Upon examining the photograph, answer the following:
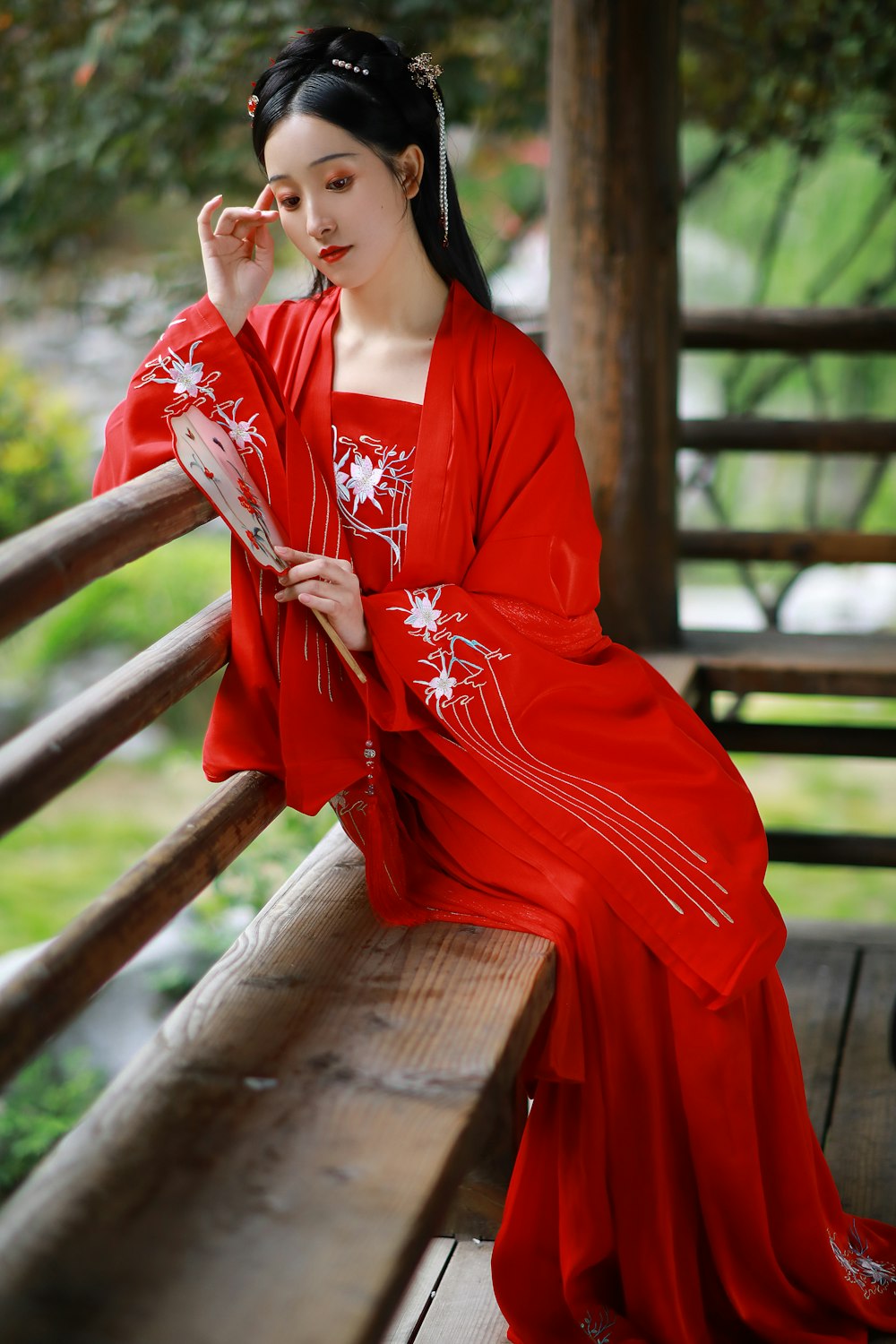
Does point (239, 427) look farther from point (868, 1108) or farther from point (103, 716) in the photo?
point (868, 1108)

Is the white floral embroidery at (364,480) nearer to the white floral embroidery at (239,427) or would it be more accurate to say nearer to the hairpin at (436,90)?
the white floral embroidery at (239,427)

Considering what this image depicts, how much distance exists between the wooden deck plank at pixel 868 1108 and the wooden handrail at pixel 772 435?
1.26m

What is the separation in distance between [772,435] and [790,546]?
0.28 meters

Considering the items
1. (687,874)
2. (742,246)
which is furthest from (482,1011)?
(742,246)

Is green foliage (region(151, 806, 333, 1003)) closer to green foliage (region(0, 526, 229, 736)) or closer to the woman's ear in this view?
green foliage (region(0, 526, 229, 736))

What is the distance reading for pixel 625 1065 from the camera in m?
1.68

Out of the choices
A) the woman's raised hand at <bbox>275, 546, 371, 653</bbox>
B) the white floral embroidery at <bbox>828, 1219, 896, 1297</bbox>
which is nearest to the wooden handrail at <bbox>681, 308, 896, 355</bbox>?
the woman's raised hand at <bbox>275, 546, 371, 653</bbox>

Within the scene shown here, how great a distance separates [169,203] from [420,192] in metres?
4.21

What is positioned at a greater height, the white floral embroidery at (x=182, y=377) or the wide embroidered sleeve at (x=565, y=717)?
the white floral embroidery at (x=182, y=377)

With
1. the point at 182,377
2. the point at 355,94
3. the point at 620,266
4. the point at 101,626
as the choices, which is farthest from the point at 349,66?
the point at 101,626

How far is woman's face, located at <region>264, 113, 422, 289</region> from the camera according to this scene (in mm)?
1611

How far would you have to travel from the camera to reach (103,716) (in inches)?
53.3

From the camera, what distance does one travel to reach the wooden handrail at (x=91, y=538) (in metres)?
1.19

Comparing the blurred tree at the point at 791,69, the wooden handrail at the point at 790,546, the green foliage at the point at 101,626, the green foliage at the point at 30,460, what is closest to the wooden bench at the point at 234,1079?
the wooden handrail at the point at 790,546
